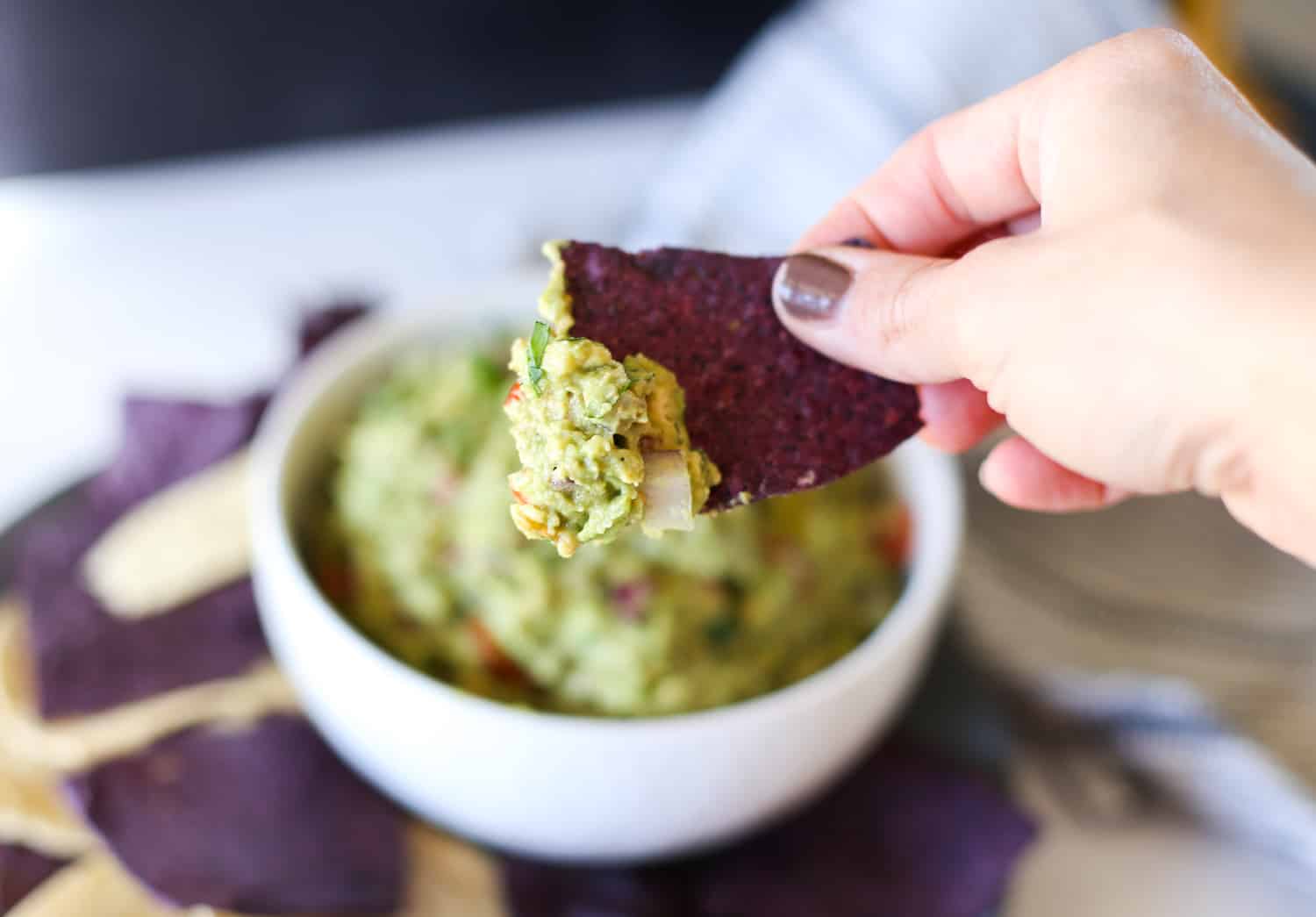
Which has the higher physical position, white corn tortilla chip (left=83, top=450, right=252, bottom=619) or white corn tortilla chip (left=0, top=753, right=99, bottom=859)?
white corn tortilla chip (left=83, top=450, right=252, bottom=619)

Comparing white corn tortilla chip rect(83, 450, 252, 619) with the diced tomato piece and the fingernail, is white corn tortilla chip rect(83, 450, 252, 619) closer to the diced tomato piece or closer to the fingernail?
the diced tomato piece

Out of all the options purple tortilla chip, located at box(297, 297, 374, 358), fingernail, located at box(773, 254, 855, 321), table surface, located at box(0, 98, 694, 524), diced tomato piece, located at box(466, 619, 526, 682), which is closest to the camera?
fingernail, located at box(773, 254, 855, 321)

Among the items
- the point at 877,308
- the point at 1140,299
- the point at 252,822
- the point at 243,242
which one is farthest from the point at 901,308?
the point at 243,242

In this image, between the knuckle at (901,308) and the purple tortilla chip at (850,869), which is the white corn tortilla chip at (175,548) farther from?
the knuckle at (901,308)

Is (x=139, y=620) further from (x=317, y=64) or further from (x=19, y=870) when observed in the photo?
(x=317, y=64)

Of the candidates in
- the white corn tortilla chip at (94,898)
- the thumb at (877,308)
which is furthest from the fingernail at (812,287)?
the white corn tortilla chip at (94,898)

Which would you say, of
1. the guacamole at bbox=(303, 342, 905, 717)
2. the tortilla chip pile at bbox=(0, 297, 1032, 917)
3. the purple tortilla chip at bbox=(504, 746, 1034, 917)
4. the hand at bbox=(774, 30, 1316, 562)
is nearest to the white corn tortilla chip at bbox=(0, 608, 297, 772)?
the tortilla chip pile at bbox=(0, 297, 1032, 917)
